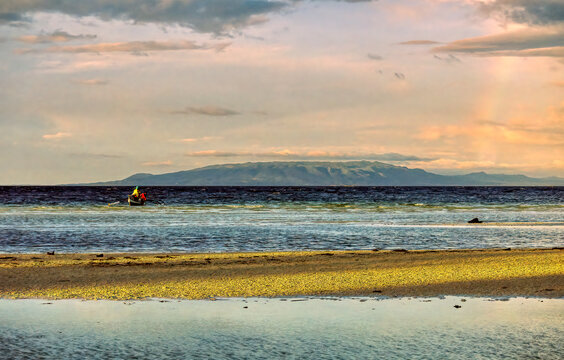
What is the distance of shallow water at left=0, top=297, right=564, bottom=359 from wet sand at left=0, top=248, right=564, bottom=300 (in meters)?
1.25

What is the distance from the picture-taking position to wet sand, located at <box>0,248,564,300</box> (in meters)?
14.8

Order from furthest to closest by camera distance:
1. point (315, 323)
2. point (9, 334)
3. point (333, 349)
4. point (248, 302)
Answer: point (248, 302) → point (315, 323) → point (9, 334) → point (333, 349)

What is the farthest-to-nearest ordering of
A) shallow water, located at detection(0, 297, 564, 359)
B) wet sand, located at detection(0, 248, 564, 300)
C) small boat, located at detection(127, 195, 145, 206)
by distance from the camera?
small boat, located at detection(127, 195, 145, 206), wet sand, located at detection(0, 248, 564, 300), shallow water, located at detection(0, 297, 564, 359)

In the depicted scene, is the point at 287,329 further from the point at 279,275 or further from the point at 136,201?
the point at 136,201

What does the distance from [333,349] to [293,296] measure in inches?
196

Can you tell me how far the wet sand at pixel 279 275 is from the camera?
14.8 meters

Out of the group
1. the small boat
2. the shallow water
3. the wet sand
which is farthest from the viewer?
the small boat

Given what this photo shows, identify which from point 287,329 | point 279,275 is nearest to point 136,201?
point 279,275

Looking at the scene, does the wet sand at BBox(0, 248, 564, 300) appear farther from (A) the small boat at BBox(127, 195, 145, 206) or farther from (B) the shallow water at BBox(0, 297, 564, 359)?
(A) the small boat at BBox(127, 195, 145, 206)

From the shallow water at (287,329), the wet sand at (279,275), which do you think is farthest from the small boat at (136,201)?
the shallow water at (287,329)

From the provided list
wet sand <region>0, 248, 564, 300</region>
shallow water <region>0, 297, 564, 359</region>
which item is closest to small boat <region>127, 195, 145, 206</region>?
wet sand <region>0, 248, 564, 300</region>

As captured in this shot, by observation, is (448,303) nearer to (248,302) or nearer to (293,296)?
(293,296)

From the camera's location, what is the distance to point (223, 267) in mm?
19625

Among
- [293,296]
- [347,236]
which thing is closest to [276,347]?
[293,296]
